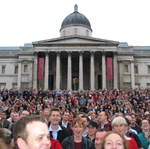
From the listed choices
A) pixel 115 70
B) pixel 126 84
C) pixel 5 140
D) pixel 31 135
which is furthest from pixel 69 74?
pixel 31 135

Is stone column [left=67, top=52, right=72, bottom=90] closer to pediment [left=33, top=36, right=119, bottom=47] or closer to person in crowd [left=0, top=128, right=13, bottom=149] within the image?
pediment [left=33, top=36, right=119, bottom=47]

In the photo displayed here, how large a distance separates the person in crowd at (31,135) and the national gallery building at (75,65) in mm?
44032

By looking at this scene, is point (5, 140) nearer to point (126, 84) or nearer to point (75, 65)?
point (75, 65)

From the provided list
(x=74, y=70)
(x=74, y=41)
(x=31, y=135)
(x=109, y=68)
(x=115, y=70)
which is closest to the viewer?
(x=31, y=135)

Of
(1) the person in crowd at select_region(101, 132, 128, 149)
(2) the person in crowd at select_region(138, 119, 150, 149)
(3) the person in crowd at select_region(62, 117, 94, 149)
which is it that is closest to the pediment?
(2) the person in crowd at select_region(138, 119, 150, 149)

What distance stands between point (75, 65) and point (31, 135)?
49382 millimetres

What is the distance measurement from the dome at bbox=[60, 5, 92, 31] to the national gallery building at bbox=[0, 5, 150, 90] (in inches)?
385

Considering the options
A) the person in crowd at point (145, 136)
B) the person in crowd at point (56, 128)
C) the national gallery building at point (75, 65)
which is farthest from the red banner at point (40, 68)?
the person in crowd at point (56, 128)

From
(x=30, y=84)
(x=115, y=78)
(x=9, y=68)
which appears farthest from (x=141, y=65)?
(x=9, y=68)

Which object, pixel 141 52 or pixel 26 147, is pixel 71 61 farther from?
pixel 26 147

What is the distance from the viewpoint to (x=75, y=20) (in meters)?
61.4

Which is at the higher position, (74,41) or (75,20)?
(75,20)

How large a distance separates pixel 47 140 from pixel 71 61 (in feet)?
159

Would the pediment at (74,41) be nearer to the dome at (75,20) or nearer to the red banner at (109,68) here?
the red banner at (109,68)
